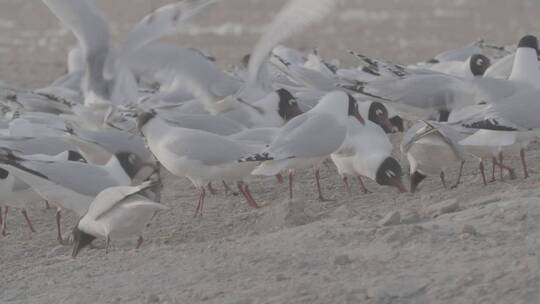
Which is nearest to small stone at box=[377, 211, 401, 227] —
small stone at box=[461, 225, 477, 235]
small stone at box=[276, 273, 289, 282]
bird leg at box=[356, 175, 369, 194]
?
small stone at box=[461, 225, 477, 235]

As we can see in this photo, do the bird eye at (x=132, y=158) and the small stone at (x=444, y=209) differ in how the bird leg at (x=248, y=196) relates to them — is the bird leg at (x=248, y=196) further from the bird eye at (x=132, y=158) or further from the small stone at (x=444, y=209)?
the small stone at (x=444, y=209)

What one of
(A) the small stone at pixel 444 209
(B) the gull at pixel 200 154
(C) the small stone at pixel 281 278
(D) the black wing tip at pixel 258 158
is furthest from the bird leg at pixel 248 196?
(C) the small stone at pixel 281 278

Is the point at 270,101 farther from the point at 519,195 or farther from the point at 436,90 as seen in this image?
the point at 519,195

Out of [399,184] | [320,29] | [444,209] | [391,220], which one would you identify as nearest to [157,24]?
[399,184]

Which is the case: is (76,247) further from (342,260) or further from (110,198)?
(342,260)

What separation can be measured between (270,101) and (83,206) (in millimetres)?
2707

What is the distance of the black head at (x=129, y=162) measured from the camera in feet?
27.3

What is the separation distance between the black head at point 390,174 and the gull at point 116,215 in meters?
1.87

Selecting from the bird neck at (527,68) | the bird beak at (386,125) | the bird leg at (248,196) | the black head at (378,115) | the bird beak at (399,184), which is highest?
the bird neck at (527,68)

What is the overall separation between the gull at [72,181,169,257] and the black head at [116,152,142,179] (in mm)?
1343

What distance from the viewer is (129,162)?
8367 millimetres

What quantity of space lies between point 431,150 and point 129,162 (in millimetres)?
2187

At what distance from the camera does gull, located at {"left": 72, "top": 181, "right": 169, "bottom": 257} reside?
6539mm

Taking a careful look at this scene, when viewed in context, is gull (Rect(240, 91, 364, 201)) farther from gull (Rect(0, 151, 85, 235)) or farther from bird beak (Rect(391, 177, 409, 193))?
gull (Rect(0, 151, 85, 235))
